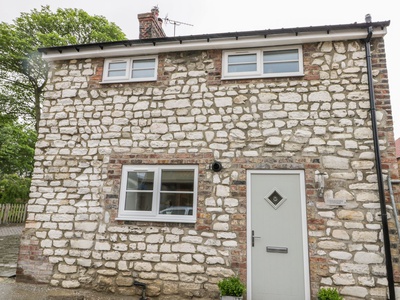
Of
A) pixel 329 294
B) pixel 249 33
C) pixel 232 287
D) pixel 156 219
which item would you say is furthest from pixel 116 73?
pixel 329 294

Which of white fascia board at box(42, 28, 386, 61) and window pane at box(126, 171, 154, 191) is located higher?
white fascia board at box(42, 28, 386, 61)

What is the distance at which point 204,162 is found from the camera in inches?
201

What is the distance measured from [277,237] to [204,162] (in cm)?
194

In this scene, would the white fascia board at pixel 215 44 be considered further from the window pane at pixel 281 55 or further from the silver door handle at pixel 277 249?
the silver door handle at pixel 277 249

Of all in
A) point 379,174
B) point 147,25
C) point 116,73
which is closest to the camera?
point 379,174

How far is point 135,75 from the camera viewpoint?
5898mm

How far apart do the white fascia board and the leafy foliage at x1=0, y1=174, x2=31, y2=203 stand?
11.6 m

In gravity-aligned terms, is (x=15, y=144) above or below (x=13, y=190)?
above

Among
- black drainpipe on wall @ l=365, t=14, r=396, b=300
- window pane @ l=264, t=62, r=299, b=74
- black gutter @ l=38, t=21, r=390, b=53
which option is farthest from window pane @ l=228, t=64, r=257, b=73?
black drainpipe on wall @ l=365, t=14, r=396, b=300

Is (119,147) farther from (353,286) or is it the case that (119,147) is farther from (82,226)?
(353,286)

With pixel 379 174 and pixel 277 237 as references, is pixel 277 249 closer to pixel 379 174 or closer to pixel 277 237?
pixel 277 237

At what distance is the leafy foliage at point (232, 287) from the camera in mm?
4098

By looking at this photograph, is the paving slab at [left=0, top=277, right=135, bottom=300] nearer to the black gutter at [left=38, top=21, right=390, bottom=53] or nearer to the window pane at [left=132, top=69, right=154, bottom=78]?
the window pane at [left=132, top=69, right=154, bottom=78]

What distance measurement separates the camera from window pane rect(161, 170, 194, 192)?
5.15m
